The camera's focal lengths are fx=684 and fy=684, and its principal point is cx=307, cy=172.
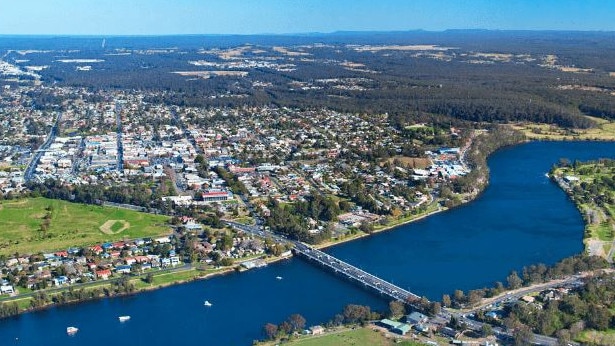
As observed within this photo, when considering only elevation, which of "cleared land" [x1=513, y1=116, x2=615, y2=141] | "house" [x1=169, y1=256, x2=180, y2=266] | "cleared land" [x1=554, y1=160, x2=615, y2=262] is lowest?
"house" [x1=169, y1=256, x2=180, y2=266]

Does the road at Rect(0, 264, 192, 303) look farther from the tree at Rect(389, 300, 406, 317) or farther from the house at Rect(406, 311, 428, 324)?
→ the house at Rect(406, 311, 428, 324)

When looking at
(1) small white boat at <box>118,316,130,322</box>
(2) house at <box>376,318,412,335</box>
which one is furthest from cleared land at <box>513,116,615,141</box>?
(1) small white boat at <box>118,316,130,322</box>

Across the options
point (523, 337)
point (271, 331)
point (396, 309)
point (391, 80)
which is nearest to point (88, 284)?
point (271, 331)

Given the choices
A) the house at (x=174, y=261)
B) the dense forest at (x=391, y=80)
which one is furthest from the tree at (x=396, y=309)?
the dense forest at (x=391, y=80)

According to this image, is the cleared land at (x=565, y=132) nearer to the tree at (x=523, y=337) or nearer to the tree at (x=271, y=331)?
the tree at (x=523, y=337)

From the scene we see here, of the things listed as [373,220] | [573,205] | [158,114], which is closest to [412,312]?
[373,220]

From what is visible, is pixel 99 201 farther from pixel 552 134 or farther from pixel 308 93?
pixel 308 93
